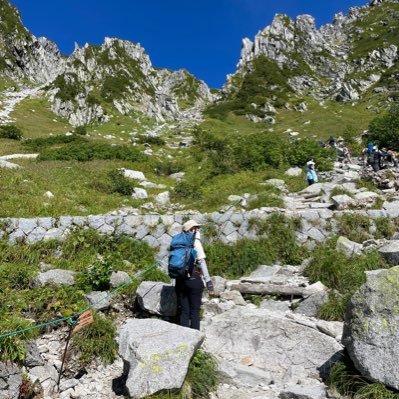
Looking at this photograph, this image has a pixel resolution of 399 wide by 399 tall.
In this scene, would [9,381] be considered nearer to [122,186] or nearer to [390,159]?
[122,186]

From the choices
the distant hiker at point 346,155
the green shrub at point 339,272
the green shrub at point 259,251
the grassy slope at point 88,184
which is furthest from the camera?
the distant hiker at point 346,155

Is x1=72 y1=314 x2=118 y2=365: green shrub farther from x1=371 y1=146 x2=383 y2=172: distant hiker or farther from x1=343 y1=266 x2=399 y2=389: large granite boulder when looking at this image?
x1=371 y1=146 x2=383 y2=172: distant hiker

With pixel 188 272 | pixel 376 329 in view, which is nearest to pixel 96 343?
pixel 188 272

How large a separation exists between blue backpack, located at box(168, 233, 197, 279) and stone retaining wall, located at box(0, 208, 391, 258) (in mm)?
4308

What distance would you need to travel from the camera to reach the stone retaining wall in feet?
33.9

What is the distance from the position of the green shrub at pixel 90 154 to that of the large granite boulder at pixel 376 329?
19.3m

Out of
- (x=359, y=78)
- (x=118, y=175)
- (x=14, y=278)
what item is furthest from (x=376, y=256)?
(x=359, y=78)

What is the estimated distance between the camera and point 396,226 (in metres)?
11.2

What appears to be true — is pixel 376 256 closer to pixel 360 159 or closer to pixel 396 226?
pixel 396 226

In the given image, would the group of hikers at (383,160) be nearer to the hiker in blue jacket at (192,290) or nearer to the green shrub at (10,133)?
the hiker in blue jacket at (192,290)

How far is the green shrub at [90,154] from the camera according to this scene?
22.3 meters

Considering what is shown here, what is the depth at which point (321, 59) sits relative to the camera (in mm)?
88750

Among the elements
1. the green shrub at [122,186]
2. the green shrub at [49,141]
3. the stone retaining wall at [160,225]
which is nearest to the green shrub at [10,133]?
the green shrub at [49,141]

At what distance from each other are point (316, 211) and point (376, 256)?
2.98 m
